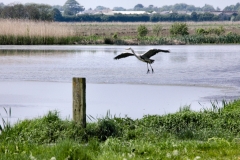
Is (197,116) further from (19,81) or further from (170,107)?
(19,81)

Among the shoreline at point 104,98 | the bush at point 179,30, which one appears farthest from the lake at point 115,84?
the bush at point 179,30

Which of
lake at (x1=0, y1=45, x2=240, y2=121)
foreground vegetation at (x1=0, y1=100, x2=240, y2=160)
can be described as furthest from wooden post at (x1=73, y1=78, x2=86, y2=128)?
lake at (x1=0, y1=45, x2=240, y2=121)

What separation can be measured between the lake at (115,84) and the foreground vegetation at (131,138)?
1.84 m

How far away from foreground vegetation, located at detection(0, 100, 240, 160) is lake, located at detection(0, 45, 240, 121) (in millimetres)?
1840

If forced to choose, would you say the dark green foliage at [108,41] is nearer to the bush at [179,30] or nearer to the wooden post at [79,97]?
the bush at [179,30]

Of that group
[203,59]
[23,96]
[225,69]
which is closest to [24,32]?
[203,59]

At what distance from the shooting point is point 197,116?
33.6 ft

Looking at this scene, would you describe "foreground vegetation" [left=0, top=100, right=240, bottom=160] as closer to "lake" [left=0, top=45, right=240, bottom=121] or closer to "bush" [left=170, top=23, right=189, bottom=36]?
"lake" [left=0, top=45, right=240, bottom=121]

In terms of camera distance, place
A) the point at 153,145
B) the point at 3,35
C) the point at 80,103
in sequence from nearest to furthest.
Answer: the point at 153,145
the point at 80,103
the point at 3,35

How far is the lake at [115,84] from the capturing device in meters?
13.1

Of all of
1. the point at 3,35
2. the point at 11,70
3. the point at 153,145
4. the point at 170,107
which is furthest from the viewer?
the point at 3,35

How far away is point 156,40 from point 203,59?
1642cm

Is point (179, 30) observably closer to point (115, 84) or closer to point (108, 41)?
point (108, 41)

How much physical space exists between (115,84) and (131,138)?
28.5ft
